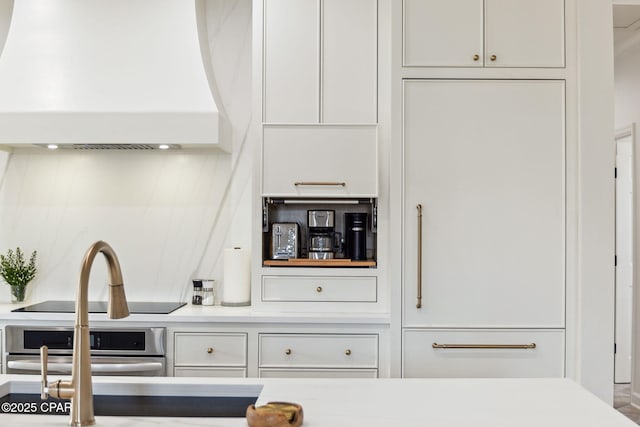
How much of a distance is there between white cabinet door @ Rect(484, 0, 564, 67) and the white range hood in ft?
4.67

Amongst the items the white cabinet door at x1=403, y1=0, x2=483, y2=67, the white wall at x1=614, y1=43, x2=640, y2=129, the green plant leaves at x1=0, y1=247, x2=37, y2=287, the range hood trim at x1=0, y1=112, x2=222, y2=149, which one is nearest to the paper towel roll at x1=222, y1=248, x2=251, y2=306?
the range hood trim at x1=0, y1=112, x2=222, y2=149

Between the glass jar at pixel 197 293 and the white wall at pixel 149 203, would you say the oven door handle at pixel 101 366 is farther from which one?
the white wall at pixel 149 203

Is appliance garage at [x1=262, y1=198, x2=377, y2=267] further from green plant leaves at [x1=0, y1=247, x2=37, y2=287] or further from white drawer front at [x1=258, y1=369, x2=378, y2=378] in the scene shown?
green plant leaves at [x1=0, y1=247, x2=37, y2=287]

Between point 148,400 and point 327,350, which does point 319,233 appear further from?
point 148,400

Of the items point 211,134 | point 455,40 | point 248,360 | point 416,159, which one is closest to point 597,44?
point 455,40

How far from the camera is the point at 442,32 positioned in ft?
8.84

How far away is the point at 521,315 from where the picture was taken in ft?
8.77

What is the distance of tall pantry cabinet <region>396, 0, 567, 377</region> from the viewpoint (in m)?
2.67

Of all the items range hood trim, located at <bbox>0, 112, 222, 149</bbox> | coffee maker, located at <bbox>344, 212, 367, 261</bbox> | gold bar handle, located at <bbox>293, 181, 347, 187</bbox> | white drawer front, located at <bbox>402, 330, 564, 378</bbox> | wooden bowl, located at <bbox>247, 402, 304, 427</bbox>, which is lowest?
white drawer front, located at <bbox>402, 330, 564, 378</bbox>

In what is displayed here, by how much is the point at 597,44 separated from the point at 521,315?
134 centimetres

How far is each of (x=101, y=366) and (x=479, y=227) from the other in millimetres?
1917

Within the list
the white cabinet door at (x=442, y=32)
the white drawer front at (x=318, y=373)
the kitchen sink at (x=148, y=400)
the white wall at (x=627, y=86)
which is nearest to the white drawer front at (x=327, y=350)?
the white drawer front at (x=318, y=373)

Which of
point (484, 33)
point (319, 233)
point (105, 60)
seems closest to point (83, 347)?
point (319, 233)

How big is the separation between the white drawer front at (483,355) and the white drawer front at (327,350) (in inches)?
6.8
